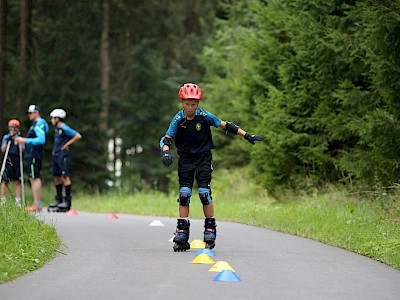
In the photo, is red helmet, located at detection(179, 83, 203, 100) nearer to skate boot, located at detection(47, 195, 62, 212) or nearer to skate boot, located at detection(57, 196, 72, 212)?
skate boot, located at detection(57, 196, 72, 212)

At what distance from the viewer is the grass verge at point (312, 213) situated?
36.9 ft

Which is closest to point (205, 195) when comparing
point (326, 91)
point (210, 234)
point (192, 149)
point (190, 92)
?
point (210, 234)

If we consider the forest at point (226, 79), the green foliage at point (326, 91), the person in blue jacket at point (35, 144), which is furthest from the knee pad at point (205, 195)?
the person in blue jacket at point (35, 144)

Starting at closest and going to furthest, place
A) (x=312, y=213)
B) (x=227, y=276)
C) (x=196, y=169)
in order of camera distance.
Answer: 1. (x=227, y=276)
2. (x=196, y=169)
3. (x=312, y=213)

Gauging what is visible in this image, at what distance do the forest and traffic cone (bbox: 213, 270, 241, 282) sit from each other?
6214 mm

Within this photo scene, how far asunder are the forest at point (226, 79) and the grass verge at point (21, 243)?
5573 millimetres

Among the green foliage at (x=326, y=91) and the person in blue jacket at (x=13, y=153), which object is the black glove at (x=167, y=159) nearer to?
the green foliage at (x=326, y=91)

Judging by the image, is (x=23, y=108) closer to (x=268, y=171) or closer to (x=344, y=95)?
(x=268, y=171)

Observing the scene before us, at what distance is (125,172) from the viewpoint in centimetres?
4600

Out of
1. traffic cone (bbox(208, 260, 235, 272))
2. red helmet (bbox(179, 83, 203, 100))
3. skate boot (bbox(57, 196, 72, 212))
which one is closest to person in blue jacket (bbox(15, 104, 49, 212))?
skate boot (bbox(57, 196, 72, 212))

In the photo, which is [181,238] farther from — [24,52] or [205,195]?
[24,52]

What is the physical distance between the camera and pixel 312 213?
15062 mm

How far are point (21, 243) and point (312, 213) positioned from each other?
641 cm

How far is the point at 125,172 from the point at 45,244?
3554 centimetres
